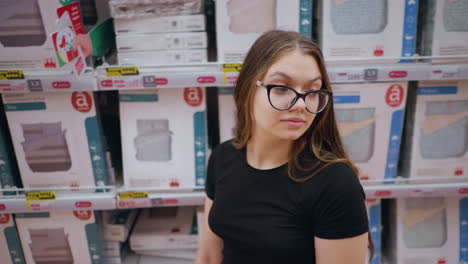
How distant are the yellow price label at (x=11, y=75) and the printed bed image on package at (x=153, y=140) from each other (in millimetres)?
444

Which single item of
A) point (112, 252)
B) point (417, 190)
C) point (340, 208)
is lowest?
point (112, 252)

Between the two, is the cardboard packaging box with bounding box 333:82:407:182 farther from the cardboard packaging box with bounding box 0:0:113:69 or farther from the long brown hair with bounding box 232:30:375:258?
the cardboard packaging box with bounding box 0:0:113:69

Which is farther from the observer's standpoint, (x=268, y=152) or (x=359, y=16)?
(x=359, y=16)

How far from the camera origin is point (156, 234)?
1.63 meters

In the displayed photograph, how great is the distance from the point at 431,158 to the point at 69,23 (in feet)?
4.83

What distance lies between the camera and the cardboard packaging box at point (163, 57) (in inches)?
51.1

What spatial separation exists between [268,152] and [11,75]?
39.3 inches

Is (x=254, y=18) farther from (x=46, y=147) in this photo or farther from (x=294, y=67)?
(x=46, y=147)

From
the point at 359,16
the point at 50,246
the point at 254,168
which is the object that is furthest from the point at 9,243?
the point at 359,16

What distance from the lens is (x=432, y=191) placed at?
1414mm

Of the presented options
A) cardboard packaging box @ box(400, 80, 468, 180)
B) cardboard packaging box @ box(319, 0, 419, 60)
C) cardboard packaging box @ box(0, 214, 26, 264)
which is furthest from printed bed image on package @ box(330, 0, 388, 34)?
cardboard packaging box @ box(0, 214, 26, 264)

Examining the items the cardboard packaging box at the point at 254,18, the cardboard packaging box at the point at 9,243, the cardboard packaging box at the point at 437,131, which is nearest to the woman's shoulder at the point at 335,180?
the cardboard packaging box at the point at 254,18

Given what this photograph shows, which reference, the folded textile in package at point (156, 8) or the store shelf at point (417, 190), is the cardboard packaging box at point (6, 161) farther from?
the store shelf at point (417, 190)

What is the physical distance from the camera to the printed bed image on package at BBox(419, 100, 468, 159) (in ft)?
4.52
